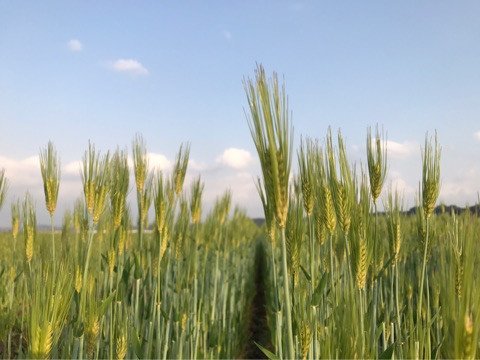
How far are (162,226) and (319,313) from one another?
0.75 m

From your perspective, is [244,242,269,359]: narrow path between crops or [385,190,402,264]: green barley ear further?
[244,242,269,359]: narrow path between crops

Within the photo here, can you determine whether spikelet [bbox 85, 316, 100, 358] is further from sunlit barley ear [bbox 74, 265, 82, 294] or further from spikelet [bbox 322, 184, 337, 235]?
spikelet [bbox 322, 184, 337, 235]

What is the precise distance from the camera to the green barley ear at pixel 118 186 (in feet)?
6.89

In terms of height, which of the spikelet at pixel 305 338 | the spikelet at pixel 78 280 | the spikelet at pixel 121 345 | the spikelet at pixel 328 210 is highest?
the spikelet at pixel 328 210

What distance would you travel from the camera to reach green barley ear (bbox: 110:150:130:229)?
210 cm

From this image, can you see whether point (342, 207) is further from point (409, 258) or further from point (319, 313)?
point (409, 258)

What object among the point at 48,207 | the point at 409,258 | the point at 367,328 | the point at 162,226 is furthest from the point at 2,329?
the point at 409,258

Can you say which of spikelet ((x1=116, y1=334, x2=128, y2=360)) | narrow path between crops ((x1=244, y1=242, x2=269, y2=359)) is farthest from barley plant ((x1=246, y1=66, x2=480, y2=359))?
narrow path between crops ((x1=244, y1=242, x2=269, y2=359))

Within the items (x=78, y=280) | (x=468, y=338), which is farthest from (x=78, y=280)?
(x=468, y=338)

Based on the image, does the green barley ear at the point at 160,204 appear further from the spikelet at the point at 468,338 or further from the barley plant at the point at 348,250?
the spikelet at the point at 468,338

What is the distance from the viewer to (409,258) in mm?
5129

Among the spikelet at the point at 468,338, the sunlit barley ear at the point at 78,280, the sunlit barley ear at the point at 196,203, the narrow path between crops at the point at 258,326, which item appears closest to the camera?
the spikelet at the point at 468,338

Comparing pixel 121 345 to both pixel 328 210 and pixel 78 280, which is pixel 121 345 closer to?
pixel 78 280

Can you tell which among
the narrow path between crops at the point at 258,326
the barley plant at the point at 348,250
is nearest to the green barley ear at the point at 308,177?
the barley plant at the point at 348,250
